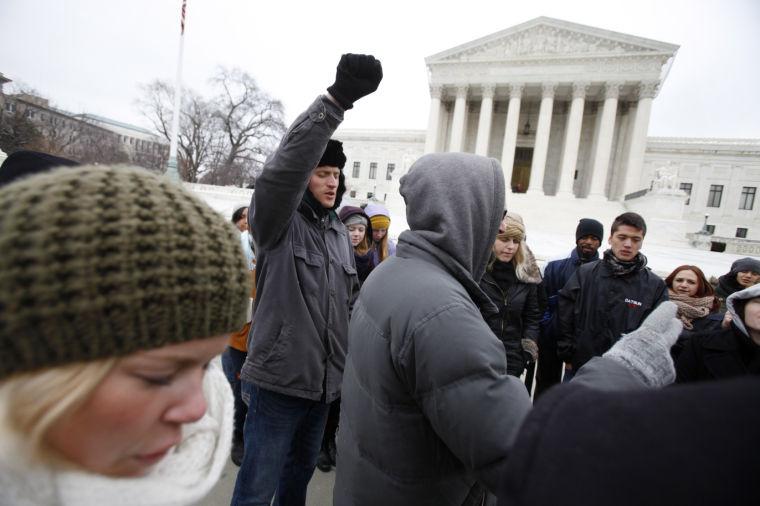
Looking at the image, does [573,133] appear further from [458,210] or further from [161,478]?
[161,478]

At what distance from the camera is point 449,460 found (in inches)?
50.3

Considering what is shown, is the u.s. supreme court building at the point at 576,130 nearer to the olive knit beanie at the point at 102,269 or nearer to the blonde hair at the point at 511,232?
the blonde hair at the point at 511,232

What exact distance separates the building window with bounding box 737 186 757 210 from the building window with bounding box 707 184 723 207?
163cm

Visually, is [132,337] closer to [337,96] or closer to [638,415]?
[638,415]

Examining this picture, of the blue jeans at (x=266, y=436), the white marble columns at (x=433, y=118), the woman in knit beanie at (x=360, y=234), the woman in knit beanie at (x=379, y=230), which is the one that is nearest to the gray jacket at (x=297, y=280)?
the blue jeans at (x=266, y=436)

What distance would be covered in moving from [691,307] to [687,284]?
0.22 m

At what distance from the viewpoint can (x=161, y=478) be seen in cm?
79

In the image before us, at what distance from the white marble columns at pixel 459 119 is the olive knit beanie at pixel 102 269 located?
34658 millimetres

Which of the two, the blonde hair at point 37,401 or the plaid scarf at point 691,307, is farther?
the plaid scarf at point 691,307

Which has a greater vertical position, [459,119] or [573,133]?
[459,119]

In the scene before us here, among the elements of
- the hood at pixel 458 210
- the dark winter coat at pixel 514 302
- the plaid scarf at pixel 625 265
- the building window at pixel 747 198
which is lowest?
the dark winter coat at pixel 514 302

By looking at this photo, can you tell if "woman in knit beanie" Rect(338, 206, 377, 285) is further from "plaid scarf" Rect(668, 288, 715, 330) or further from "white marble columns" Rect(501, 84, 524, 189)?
"white marble columns" Rect(501, 84, 524, 189)

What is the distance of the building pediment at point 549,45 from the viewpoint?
94.8ft

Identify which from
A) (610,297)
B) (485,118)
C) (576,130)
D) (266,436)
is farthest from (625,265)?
(485,118)
